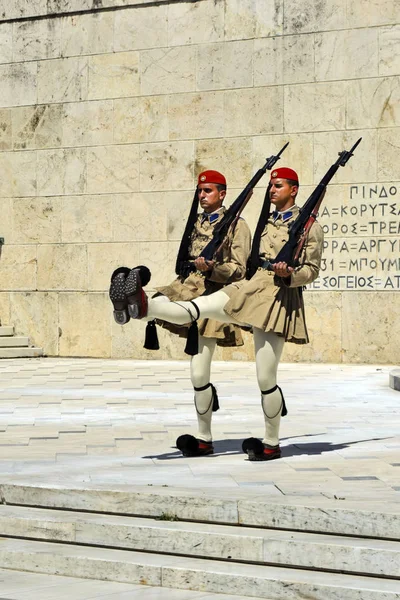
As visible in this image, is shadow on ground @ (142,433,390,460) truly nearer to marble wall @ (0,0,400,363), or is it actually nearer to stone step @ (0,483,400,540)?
stone step @ (0,483,400,540)

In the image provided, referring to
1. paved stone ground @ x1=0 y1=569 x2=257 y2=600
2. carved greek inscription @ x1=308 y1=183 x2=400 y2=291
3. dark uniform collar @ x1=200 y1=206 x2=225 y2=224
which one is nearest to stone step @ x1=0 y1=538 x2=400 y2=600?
paved stone ground @ x1=0 y1=569 x2=257 y2=600

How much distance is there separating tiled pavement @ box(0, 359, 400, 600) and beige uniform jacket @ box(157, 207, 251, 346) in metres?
0.87

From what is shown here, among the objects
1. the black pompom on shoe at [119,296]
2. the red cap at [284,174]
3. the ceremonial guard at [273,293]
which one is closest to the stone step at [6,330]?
the ceremonial guard at [273,293]

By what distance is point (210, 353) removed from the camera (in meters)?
8.27

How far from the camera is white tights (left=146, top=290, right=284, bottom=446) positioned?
24.4 feet

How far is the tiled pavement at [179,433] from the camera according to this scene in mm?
6758

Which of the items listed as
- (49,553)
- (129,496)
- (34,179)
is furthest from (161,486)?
(34,179)

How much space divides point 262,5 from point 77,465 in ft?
36.1

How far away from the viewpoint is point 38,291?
60.8ft

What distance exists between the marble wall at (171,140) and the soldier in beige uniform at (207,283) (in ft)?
27.5

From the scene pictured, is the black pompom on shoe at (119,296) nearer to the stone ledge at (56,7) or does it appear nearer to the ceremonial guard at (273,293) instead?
the ceremonial guard at (273,293)

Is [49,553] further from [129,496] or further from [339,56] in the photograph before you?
[339,56]

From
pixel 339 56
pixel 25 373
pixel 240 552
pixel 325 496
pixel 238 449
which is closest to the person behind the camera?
pixel 240 552

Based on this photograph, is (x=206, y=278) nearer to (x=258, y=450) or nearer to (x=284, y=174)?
(x=284, y=174)
